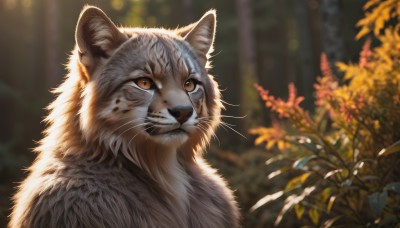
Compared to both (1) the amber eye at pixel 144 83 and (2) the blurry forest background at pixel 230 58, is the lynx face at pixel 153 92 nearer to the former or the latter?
(1) the amber eye at pixel 144 83

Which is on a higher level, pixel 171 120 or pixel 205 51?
pixel 205 51

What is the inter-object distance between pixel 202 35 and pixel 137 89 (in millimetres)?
1158

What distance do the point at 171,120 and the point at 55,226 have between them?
113 centimetres

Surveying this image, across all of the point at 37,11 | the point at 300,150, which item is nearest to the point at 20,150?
the point at 37,11

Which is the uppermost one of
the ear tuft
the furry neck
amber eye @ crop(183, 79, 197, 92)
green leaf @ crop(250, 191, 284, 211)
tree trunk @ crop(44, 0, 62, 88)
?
tree trunk @ crop(44, 0, 62, 88)

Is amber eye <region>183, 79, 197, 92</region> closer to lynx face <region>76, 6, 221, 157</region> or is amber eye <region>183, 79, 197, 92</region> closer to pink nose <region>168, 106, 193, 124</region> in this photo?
lynx face <region>76, 6, 221, 157</region>

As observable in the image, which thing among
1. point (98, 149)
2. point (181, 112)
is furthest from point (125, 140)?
point (181, 112)

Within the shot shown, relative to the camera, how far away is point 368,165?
5426 millimetres

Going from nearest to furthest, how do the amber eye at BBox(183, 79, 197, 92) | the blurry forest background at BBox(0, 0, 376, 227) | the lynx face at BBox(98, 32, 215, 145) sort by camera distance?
the lynx face at BBox(98, 32, 215, 145), the amber eye at BBox(183, 79, 197, 92), the blurry forest background at BBox(0, 0, 376, 227)

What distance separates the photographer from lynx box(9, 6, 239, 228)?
12.9 feet

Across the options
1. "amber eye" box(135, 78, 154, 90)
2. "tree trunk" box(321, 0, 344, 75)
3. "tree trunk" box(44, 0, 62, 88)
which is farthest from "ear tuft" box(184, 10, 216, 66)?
"tree trunk" box(44, 0, 62, 88)

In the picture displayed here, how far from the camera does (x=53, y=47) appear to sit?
20031mm

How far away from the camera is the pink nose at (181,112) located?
4032 mm

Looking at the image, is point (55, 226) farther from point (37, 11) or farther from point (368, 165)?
point (37, 11)
